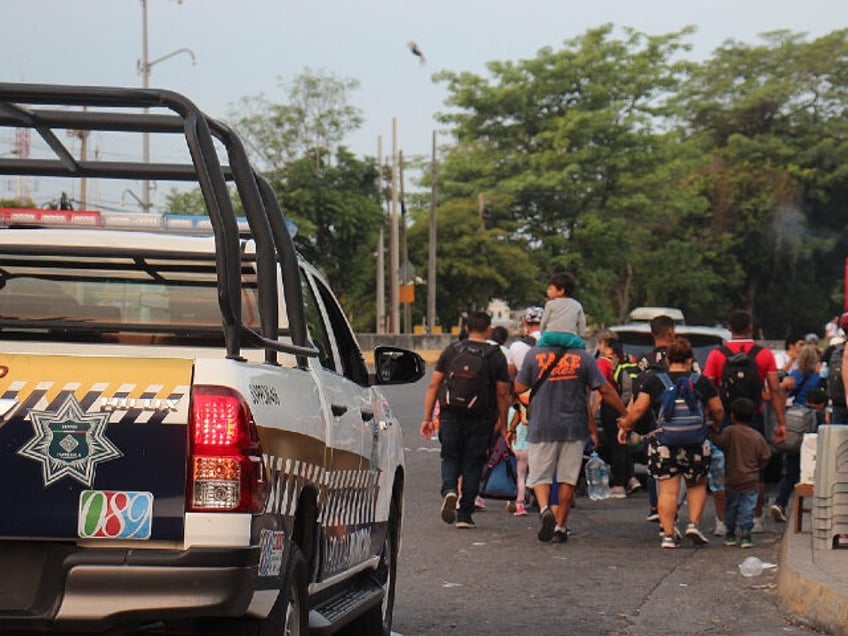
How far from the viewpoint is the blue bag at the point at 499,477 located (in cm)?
1545

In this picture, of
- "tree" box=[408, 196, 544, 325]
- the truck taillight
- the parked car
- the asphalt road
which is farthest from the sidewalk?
"tree" box=[408, 196, 544, 325]

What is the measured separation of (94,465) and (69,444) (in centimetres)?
9

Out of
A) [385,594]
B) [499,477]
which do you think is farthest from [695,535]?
[385,594]

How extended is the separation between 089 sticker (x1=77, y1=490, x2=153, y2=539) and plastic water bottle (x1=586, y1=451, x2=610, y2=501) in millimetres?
11517

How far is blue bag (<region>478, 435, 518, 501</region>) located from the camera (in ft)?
50.7

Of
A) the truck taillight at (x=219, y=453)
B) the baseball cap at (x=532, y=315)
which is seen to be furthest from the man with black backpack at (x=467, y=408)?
the truck taillight at (x=219, y=453)

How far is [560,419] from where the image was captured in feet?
44.0

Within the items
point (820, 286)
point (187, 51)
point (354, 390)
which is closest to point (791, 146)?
point (820, 286)

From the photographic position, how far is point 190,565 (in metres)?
5.05

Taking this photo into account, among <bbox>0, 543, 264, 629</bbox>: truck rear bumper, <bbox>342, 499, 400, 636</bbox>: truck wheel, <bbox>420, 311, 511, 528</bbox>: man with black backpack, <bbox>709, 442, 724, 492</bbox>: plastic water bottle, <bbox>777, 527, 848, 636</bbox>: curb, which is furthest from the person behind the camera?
<bbox>420, 311, 511, 528</bbox>: man with black backpack

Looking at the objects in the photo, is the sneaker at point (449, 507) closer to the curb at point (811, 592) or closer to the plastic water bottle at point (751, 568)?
the plastic water bottle at point (751, 568)

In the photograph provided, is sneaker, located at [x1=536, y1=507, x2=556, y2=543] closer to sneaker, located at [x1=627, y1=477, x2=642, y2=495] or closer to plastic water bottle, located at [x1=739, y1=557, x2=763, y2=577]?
plastic water bottle, located at [x1=739, y1=557, x2=763, y2=577]

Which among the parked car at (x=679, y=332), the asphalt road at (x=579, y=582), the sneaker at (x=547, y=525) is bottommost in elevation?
the asphalt road at (x=579, y=582)

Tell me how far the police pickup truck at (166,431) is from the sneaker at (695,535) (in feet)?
21.0
